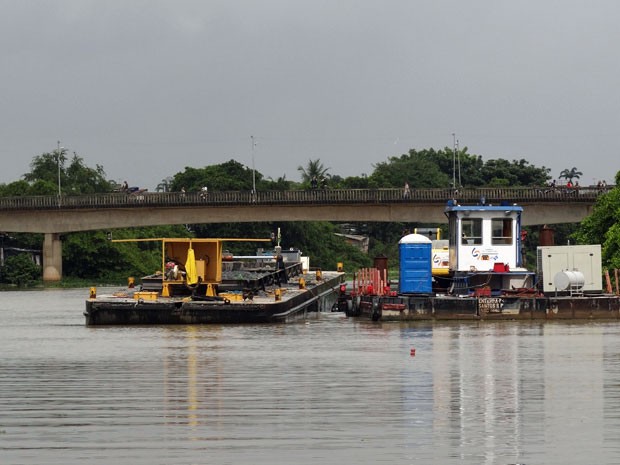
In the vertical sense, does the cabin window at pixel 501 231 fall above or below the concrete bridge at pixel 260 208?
below

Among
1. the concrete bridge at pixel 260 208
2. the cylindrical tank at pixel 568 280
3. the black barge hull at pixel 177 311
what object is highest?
the concrete bridge at pixel 260 208

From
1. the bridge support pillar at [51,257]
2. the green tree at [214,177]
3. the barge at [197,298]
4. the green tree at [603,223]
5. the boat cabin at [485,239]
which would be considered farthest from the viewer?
the green tree at [214,177]

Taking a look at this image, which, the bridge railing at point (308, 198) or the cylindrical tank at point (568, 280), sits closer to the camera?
the cylindrical tank at point (568, 280)

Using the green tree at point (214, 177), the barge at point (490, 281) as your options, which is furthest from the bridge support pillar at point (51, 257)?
the barge at point (490, 281)

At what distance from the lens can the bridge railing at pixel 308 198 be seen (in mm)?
105312

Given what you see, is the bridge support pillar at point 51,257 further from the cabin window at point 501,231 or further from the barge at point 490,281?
the cabin window at point 501,231

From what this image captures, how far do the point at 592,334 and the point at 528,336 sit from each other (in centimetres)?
188

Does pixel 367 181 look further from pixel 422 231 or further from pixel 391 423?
pixel 391 423

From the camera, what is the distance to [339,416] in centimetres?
2328

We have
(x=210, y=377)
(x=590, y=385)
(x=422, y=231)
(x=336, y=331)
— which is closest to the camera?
(x=590, y=385)

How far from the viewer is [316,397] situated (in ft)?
85.5

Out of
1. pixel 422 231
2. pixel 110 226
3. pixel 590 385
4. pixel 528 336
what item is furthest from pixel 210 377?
pixel 110 226

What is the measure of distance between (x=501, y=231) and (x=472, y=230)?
3.44ft

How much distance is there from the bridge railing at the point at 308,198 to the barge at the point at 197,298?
4878 centimetres
